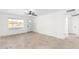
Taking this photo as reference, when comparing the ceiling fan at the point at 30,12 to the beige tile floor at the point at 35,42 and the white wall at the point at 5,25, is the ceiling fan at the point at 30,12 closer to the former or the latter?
the white wall at the point at 5,25

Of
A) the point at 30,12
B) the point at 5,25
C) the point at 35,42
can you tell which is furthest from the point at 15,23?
the point at 35,42

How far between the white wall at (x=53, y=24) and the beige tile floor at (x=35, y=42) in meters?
0.10

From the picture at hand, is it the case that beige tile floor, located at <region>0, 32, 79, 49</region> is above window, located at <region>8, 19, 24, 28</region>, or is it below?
below

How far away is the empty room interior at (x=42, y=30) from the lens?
1985mm

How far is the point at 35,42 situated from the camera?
2.03 m

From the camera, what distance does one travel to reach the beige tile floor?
1.99 m

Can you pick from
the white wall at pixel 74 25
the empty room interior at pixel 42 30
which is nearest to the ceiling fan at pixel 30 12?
the empty room interior at pixel 42 30

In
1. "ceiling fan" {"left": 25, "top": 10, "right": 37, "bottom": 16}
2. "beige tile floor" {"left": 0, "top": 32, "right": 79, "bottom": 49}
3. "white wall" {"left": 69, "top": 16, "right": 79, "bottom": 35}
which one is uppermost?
"ceiling fan" {"left": 25, "top": 10, "right": 37, "bottom": 16}

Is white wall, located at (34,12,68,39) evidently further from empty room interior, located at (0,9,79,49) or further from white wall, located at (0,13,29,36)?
white wall, located at (0,13,29,36)

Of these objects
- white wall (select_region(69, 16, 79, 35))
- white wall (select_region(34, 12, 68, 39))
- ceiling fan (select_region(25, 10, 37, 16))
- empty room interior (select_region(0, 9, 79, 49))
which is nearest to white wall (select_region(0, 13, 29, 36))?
empty room interior (select_region(0, 9, 79, 49))

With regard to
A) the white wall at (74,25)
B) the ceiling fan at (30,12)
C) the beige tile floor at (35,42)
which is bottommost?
the beige tile floor at (35,42)

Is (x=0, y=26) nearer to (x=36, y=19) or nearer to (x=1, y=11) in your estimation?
(x=1, y=11)

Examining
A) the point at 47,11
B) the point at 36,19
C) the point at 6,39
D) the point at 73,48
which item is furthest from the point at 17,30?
the point at 73,48
